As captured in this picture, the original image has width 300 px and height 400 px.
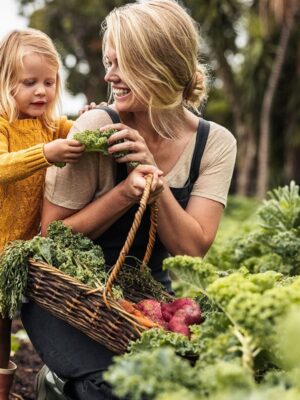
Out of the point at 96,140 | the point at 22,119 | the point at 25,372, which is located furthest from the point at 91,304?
the point at 25,372

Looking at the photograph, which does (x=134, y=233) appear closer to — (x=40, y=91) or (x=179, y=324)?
(x=179, y=324)

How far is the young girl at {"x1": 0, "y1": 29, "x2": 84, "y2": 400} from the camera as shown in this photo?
3328 millimetres

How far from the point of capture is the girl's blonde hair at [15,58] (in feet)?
11.1

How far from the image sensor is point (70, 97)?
32500mm

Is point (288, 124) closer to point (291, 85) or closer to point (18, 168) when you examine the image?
point (291, 85)

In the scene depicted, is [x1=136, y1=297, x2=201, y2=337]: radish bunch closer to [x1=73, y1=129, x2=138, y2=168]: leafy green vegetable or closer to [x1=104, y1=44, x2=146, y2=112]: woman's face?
[x1=73, y1=129, x2=138, y2=168]: leafy green vegetable

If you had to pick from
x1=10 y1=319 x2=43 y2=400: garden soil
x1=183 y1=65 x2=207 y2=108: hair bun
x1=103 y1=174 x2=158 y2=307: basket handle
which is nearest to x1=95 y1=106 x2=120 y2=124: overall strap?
x1=183 y1=65 x2=207 y2=108: hair bun

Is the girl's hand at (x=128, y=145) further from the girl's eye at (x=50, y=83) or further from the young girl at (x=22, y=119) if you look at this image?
the girl's eye at (x=50, y=83)

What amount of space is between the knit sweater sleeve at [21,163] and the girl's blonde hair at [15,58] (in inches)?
12.1

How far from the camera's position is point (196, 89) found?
337cm

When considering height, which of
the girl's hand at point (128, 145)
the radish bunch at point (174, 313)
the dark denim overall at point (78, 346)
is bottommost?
the dark denim overall at point (78, 346)

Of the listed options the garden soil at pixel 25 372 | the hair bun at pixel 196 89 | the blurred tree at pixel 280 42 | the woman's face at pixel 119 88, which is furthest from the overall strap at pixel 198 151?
the blurred tree at pixel 280 42

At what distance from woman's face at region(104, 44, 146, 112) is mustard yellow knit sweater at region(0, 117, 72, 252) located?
0.38 m

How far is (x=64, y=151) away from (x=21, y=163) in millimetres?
249
